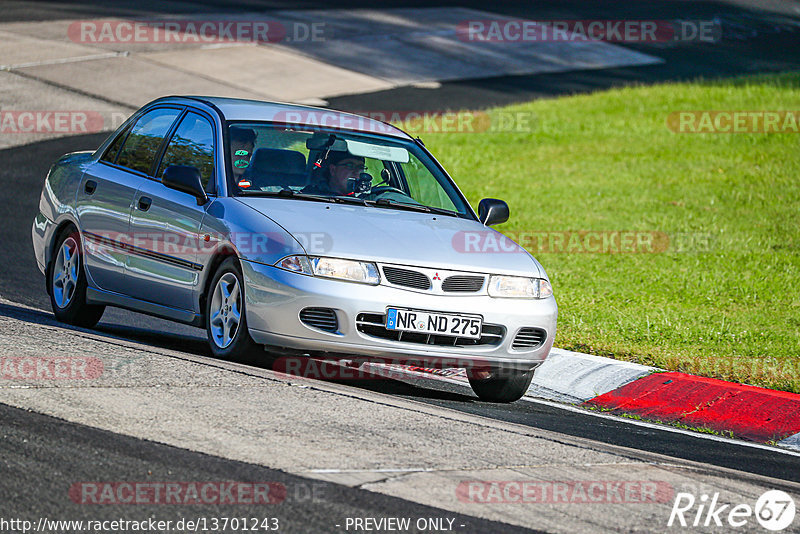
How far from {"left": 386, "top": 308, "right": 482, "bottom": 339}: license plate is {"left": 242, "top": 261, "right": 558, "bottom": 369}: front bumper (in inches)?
1.5

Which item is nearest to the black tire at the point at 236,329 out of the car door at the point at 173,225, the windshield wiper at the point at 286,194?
the car door at the point at 173,225

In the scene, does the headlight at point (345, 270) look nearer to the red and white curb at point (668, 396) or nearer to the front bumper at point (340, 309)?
the front bumper at point (340, 309)

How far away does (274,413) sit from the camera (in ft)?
Result: 20.3

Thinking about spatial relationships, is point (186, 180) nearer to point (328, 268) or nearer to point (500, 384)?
point (328, 268)

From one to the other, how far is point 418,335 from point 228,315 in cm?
120

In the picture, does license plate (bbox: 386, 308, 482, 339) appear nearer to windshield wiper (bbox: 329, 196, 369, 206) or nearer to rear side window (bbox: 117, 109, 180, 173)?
windshield wiper (bbox: 329, 196, 369, 206)

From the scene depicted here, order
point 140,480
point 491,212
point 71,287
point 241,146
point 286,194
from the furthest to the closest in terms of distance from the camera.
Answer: point 71,287 < point 491,212 < point 241,146 < point 286,194 < point 140,480

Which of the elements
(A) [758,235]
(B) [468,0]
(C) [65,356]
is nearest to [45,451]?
(C) [65,356]

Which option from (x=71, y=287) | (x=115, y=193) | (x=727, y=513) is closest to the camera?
(x=727, y=513)

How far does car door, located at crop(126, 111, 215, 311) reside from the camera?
804 cm

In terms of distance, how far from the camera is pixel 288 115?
8789mm

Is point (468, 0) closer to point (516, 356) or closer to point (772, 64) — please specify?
point (772, 64)

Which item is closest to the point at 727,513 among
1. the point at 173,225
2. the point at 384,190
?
the point at 384,190

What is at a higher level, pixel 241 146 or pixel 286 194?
pixel 241 146
